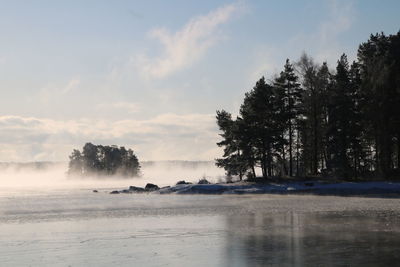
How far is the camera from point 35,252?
17.1 meters

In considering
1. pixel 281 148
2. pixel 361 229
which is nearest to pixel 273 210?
pixel 361 229

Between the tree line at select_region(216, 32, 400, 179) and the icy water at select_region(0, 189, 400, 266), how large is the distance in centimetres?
3123

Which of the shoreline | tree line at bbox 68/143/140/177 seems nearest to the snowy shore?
the shoreline

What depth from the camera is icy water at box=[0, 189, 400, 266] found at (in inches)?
584

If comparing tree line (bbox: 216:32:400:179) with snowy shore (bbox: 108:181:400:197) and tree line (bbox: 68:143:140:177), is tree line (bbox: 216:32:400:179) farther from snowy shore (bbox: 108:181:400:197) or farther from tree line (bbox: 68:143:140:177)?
tree line (bbox: 68:143:140:177)

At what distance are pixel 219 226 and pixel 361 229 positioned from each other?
6320 millimetres

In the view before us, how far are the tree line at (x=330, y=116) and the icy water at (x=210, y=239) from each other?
102ft

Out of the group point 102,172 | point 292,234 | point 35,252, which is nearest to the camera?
point 35,252

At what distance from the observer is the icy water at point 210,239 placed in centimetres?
1484

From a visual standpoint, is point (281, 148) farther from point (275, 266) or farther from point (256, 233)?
point (275, 266)

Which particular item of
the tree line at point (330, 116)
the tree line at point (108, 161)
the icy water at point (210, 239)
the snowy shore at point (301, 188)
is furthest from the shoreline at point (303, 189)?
the tree line at point (108, 161)

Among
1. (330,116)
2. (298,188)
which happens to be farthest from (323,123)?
(298,188)

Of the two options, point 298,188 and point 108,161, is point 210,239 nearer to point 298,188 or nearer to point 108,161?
point 298,188

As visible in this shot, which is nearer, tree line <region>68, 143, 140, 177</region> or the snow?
the snow
